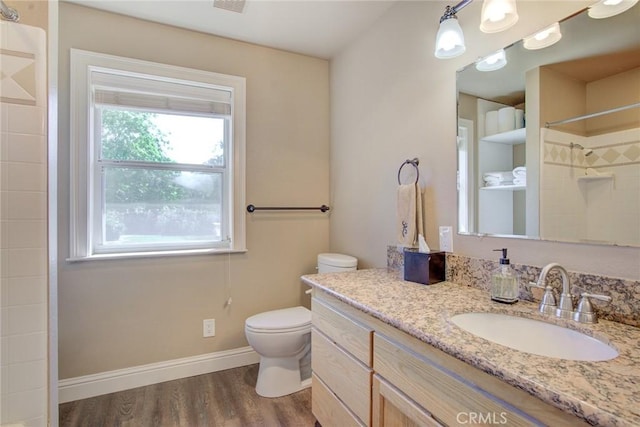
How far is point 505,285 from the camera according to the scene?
1.18m

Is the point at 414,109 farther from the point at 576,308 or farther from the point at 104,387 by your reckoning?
the point at 104,387

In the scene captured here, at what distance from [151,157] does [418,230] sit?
1.81 m

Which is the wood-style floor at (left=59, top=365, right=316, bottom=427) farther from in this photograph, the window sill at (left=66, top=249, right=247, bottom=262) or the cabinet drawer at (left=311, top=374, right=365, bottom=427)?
the window sill at (left=66, top=249, right=247, bottom=262)

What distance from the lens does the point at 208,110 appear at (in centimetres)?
234

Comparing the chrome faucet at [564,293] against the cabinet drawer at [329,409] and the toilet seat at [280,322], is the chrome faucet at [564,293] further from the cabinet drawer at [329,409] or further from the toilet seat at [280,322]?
the toilet seat at [280,322]

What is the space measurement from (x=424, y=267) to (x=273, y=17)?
1.81 m

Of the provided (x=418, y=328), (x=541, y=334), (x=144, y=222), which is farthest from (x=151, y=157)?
(x=541, y=334)

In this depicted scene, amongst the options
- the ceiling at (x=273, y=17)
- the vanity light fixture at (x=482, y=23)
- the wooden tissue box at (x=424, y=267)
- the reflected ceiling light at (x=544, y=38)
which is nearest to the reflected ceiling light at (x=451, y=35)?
the vanity light fixture at (x=482, y=23)

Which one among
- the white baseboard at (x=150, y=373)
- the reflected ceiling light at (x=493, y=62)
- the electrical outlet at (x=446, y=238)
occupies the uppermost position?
the reflected ceiling light at (x=493, y=62)

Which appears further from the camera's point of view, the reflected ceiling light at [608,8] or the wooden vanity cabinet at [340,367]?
the wooden vanity cabinet at [340,367]

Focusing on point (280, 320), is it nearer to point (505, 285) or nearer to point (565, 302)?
point (505, 285)

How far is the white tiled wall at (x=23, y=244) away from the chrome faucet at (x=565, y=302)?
1.71 m

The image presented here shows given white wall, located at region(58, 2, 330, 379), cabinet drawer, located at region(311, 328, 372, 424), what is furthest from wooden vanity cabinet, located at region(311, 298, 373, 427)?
white wall, located at region(58, 2, 330, 379)

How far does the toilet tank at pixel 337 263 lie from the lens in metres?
2.20
